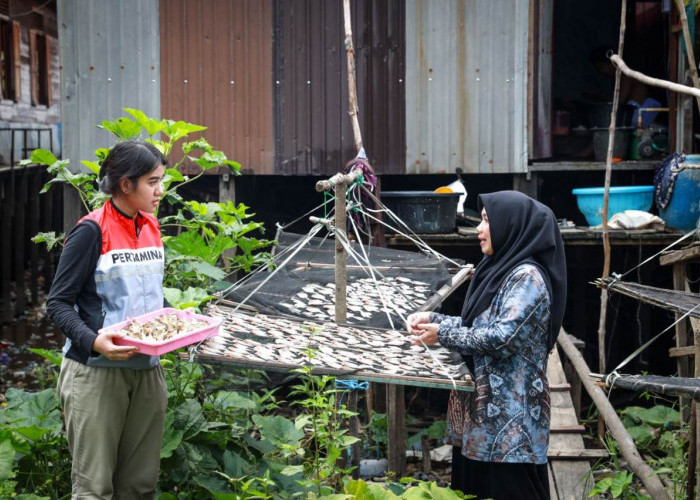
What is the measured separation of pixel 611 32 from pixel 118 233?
9.38 m

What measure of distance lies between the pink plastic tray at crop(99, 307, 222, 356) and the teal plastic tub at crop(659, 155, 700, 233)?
224 inches

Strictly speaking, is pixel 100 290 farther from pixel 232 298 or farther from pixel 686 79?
pixel 686 79

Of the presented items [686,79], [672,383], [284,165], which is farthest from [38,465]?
[686,79]

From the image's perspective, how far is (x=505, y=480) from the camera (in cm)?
342

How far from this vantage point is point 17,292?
43.9 ft

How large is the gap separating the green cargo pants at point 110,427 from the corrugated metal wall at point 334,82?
553 cm

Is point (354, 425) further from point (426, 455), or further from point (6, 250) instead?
point (6, 250)

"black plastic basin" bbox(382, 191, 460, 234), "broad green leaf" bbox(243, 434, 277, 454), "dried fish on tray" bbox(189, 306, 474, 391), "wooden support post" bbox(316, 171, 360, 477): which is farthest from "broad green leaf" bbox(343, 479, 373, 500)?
"black plastic basin" bbox(382, 191, 460, 234)

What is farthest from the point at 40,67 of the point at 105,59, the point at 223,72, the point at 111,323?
the point at 111,323

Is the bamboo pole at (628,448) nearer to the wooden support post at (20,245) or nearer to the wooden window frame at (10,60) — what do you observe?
the wooden support post at (20,245)

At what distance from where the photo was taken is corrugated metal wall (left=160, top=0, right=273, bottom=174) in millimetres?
8516

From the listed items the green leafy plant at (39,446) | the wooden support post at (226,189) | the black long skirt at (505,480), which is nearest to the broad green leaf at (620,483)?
the black long skirt at (505,480)

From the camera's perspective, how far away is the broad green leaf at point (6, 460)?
3547 mm

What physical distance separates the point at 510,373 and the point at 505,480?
415 mm
